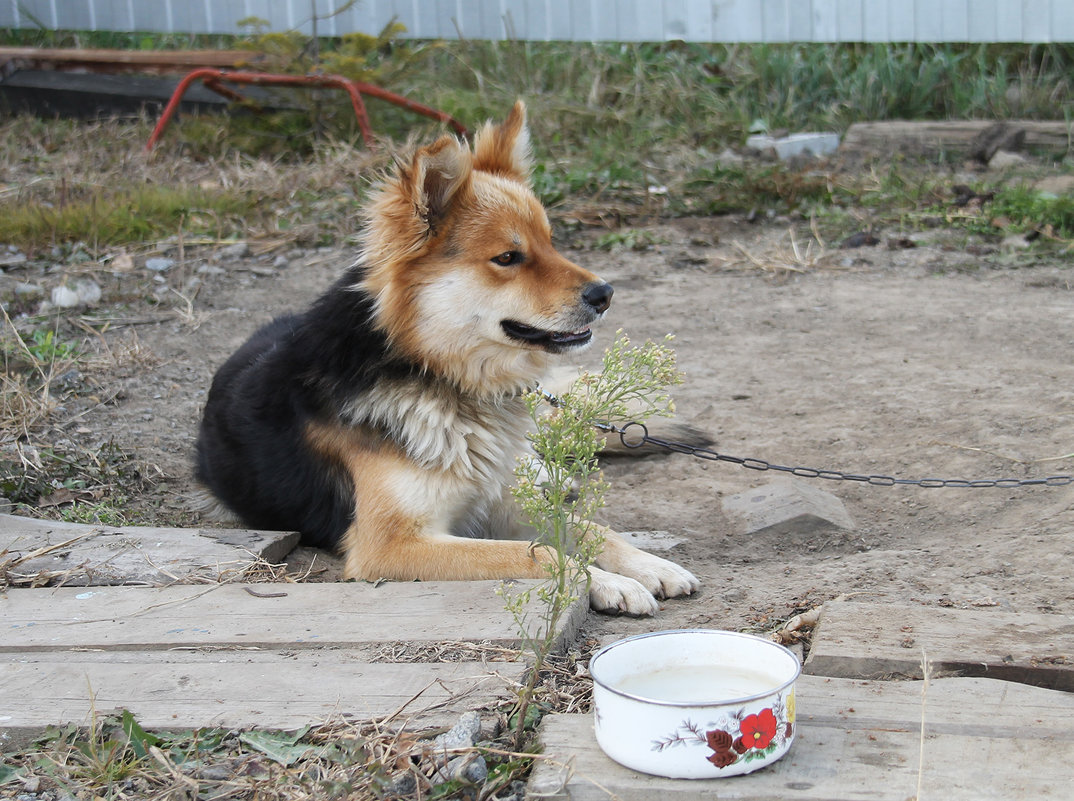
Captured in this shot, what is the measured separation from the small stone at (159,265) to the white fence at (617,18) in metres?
3.37

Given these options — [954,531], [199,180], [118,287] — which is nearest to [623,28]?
[199,180]

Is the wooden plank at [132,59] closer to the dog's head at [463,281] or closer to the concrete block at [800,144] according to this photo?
the concrete block at [800,144]

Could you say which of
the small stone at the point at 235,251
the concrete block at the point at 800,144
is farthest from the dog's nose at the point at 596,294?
the concrete block at the point at 800,144

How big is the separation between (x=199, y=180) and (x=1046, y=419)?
6.02 m

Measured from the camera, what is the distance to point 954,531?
3.42m

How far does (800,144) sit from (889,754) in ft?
23.8

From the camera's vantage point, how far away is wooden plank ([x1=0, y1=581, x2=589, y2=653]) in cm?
253

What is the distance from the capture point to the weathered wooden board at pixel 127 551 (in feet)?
9.97

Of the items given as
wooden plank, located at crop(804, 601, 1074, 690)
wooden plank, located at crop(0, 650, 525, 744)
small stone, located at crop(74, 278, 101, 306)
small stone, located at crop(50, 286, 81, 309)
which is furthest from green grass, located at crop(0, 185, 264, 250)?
wooden plank, located at crop(804, 601, 1074, 690)

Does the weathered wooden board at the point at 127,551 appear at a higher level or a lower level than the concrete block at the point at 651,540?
higher

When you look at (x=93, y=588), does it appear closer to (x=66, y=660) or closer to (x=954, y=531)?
(x=66, y=660)

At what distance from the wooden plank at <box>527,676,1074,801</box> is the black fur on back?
1.53 m

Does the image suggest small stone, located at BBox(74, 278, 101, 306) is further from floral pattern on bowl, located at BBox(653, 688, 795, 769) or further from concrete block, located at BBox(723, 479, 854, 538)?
floral pattern on bowl, located at BBox(653, 688, 795, 769)

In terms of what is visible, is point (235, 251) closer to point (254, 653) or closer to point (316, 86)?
point (316, 86)
